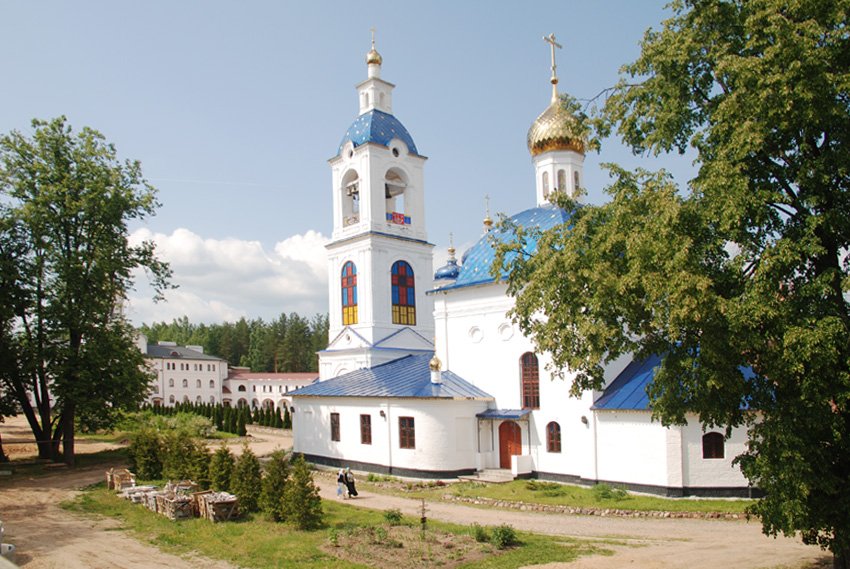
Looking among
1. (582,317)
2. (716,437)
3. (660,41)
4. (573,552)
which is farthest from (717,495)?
(660,41)

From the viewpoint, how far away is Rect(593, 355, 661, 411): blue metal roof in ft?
65.1

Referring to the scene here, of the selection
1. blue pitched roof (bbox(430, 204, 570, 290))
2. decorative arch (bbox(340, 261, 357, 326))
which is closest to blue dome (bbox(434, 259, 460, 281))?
blue pitched roof (bbox(430, 204, 570, 290))

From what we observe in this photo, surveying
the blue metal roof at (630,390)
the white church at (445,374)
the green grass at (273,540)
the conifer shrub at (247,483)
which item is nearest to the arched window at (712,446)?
the white church at (445,374)

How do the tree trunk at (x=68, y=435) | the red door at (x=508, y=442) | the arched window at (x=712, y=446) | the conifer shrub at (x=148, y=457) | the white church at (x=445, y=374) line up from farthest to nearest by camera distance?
the tree trunk at (x=68, y=435)
the conifer shrub at (x=148, y=457)
the red door at (x=508, y=442)
the white church at (x=445, y=374)
the arched window at (x=712, y=446)

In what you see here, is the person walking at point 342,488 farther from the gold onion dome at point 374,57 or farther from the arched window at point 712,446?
the gold onion dome at point 374,57

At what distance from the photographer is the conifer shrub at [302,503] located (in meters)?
15.8

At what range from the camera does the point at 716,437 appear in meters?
18.6

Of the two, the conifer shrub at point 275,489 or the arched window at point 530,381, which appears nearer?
the conifer shrub at point 275,489

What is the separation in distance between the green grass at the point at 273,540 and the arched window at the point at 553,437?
22.5ft

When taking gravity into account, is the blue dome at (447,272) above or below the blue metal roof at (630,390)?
above

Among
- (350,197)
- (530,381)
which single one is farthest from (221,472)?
(350,197)

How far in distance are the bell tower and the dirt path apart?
41.9 feet

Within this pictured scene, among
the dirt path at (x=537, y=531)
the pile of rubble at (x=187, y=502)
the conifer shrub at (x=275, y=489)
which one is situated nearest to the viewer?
the dirt path at (x=537, y=531)

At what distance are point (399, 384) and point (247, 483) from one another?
29.4 feet
